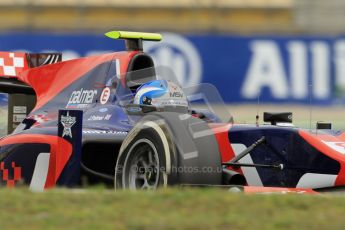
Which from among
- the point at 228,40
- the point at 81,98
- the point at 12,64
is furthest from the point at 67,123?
the point at 228,40

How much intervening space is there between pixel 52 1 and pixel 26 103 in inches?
491

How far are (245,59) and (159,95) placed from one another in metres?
11.7

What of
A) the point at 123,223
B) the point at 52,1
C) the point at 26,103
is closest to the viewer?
the point at 123,223

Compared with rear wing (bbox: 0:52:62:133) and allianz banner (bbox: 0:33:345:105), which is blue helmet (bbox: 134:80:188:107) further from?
allianz banner (bbox: 0:33:345:105)

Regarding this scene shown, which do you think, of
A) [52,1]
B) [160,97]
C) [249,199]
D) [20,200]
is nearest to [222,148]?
[160,97]

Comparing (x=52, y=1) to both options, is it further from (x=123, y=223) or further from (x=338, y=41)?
(x=123, y=223)

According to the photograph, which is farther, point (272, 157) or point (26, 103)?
point (26, 103)

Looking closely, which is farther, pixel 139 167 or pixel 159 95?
pixel 159 95

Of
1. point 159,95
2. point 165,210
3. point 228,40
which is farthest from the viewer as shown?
point 228,40

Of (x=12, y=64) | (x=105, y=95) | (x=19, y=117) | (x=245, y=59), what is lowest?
(x=245, y=59)

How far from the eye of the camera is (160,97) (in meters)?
6.52

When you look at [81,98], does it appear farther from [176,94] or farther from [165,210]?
[165,210]

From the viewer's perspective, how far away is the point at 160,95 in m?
6.52
